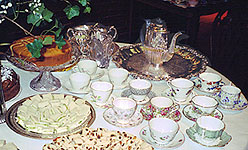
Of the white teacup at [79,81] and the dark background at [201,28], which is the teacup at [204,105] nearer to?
the white teacup at [79,81]

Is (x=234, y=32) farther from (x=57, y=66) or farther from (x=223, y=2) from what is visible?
(x=57, y=66)

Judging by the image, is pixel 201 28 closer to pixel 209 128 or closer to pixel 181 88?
pixel 181 88

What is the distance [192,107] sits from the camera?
1233 millimetres

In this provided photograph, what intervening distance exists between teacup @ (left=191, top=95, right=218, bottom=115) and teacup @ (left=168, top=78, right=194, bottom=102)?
63 mm

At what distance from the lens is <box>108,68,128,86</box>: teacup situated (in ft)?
4.48

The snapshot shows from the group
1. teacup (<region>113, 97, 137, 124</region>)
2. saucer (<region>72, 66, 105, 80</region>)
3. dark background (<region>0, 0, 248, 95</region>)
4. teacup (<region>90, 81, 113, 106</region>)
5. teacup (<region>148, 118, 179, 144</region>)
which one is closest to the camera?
teacup (<region>148, 118, 179, 144</region>)

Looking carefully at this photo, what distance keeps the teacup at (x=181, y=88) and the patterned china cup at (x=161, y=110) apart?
0.09 meters

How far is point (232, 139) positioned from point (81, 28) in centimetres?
110

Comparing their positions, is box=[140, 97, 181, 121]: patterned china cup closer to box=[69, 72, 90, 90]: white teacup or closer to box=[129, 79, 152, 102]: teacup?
box=[129, 79, 152, 102]: teacup

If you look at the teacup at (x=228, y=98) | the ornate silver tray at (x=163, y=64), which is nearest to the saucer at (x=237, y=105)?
the teacup at (x=228, y=98)

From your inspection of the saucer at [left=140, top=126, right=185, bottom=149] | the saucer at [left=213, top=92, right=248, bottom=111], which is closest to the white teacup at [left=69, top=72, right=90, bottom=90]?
the saucer at [left=140, top=126, right=185, bottom=149]

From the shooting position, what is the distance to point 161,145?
40.6 inches

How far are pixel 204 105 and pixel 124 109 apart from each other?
33 cm

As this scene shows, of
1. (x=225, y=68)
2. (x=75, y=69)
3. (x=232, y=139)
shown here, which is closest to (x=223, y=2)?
(x=225, y=68)
